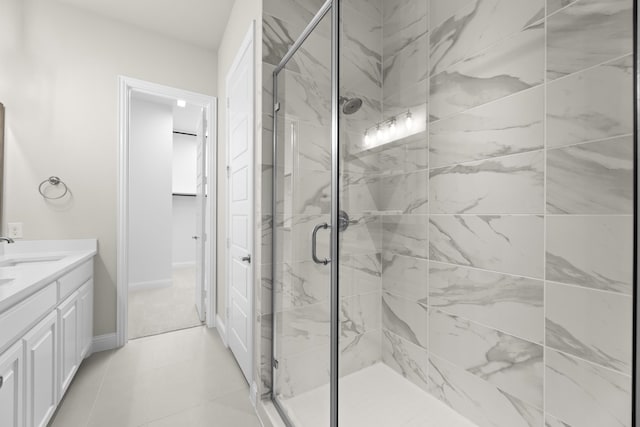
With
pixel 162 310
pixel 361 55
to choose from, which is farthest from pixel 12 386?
pixel 162 310

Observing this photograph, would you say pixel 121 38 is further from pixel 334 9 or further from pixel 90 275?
pixel 334 9

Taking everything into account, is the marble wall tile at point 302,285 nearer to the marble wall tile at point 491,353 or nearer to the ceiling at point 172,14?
the marble wall tile at point 491,353

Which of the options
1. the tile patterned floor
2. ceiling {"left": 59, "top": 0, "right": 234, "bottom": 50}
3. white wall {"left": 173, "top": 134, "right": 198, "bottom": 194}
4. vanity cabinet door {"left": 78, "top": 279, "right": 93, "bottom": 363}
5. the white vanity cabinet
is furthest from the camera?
white wall {"left": 173, "top": 134, "right": 198, "bottom": 194}

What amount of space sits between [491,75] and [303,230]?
3.94ft

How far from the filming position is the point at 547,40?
1156 millimetres

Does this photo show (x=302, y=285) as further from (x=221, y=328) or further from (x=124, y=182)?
(x=124, y=182)

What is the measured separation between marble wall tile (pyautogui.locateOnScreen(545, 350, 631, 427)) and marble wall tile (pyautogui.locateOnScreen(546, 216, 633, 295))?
0.32 metres

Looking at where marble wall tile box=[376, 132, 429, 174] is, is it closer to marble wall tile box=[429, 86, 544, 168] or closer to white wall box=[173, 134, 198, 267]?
marble wall tile box=[429, 86, 544, 168]

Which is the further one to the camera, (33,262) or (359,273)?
(33,262)

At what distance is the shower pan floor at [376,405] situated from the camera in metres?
1.25

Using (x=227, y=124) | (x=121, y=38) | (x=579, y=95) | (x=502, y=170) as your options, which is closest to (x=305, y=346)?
(x=502, y=170)

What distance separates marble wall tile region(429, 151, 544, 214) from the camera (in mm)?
1225

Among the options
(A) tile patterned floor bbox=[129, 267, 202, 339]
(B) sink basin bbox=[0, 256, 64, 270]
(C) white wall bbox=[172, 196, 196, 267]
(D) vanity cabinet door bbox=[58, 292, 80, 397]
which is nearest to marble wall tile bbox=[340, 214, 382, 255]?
(D) vanity cabinet door bbox=[58, 292, 80, 397]

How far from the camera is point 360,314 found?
1.43 meters
